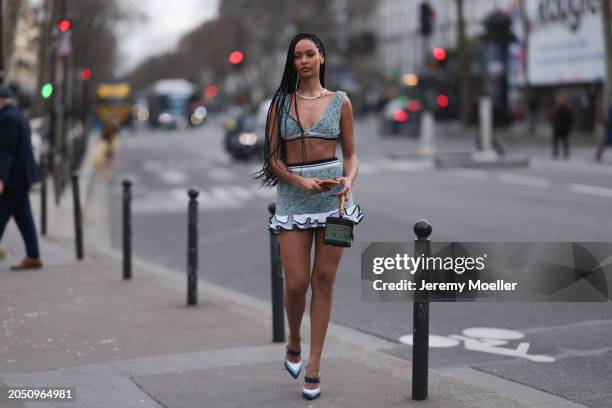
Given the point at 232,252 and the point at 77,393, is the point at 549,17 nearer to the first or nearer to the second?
the point at 232,252

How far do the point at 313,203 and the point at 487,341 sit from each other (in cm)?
255

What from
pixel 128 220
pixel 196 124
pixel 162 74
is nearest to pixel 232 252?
pixel 128 220

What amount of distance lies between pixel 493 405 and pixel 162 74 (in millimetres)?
175166

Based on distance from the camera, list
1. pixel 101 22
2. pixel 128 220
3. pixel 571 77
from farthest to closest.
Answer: pixel 101 22
pixel 571 77
pixel 128 220

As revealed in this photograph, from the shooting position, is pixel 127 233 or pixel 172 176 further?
pixel 172 176

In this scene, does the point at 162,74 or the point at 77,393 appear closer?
the point at 77,393

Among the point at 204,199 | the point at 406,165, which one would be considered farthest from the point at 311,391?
the point at 406,165

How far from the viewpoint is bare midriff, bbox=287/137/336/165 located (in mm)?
5809

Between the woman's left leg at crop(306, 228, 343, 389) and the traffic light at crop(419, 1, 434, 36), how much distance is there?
2754 cm

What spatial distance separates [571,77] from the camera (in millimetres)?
45125

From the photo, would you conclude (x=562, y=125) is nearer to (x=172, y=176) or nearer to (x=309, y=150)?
(x=172, y=176)

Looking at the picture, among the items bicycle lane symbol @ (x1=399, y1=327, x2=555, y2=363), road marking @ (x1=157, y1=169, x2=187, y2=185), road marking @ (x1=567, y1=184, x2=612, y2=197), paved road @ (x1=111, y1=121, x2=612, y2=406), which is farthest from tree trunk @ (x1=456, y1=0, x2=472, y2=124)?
bicycle lane symbol @ (x1=399, y1=327, x2=555, y2=363)

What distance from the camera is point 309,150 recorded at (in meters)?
5.82

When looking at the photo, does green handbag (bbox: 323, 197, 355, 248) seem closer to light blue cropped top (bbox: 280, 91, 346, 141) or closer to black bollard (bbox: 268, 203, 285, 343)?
light blue cropped top (bbox: 280, 91, 346, 141)
